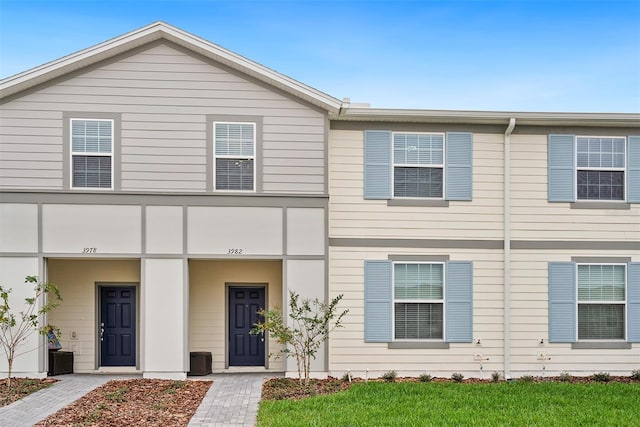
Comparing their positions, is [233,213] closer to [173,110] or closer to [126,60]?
[173,110]

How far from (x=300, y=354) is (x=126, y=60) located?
22.6 ft

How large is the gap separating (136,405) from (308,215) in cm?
476

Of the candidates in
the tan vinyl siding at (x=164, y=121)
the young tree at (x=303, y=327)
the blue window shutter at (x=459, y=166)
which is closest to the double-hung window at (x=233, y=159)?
the tan vinyl siding at (x=164, y=121)

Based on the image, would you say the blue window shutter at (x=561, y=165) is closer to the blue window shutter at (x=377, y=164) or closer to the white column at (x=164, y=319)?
the blue window shutter at (x=377, y=164)

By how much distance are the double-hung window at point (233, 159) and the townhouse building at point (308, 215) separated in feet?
0.13

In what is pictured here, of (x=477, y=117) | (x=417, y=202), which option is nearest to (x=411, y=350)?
(x=417, y=202)

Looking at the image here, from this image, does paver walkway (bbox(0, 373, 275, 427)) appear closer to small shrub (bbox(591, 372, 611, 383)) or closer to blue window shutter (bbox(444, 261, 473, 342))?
blue window shutter (bbox(444, 261, 473, 342))

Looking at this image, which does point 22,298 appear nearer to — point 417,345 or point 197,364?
point 197,364

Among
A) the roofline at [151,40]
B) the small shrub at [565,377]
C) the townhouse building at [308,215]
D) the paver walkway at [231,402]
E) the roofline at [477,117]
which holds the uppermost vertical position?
the roofline at [151,40]

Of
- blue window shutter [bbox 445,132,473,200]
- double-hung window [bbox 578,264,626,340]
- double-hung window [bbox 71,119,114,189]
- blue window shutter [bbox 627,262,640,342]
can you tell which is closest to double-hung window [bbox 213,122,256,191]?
double-hung window [bbox 71,119,114,189]

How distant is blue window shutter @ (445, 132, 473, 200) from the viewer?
40.4ft

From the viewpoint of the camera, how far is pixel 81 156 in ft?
38.1

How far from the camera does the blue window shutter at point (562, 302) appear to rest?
12.4 m

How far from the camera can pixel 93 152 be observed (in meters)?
11.6
